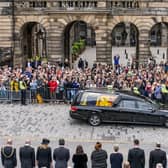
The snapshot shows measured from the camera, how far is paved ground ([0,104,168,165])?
22.4 metres

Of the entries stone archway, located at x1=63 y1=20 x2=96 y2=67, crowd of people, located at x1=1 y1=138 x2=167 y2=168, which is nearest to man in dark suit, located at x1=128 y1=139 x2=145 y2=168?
crowd of people, located at x1=1 y1=138 x2=167 y2=168

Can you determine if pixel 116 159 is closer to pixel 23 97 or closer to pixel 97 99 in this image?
pixel 97 99

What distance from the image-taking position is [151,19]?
38.6m

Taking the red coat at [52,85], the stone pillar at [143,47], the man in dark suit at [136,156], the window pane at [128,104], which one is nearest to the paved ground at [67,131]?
the window pane at [128,104]

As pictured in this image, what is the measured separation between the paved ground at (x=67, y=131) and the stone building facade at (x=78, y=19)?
40.2ft

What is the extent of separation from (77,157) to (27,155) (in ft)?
4.99

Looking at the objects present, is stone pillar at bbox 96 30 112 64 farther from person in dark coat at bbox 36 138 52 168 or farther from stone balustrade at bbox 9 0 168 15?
person in dark coat at bbox 36 138 52 168

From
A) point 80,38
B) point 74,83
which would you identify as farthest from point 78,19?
point 80,38

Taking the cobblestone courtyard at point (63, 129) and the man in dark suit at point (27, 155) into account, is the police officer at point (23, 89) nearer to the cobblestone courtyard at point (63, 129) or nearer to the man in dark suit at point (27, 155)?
the cobblestone courtyard at point (63, 129)

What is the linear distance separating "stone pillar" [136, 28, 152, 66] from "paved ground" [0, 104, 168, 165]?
503 inches

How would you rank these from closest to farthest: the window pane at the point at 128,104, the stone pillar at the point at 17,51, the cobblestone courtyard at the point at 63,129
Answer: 1. the cobblestone courtyard at the point at 63,129
2. the window pane at the point at 128,104
3. the stone pillar at the point at 17,51

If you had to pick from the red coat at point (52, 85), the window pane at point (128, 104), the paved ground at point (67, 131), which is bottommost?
the paved ground at point (67, 131)

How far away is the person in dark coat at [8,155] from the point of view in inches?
669

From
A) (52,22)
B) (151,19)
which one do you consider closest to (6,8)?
(52,22)
